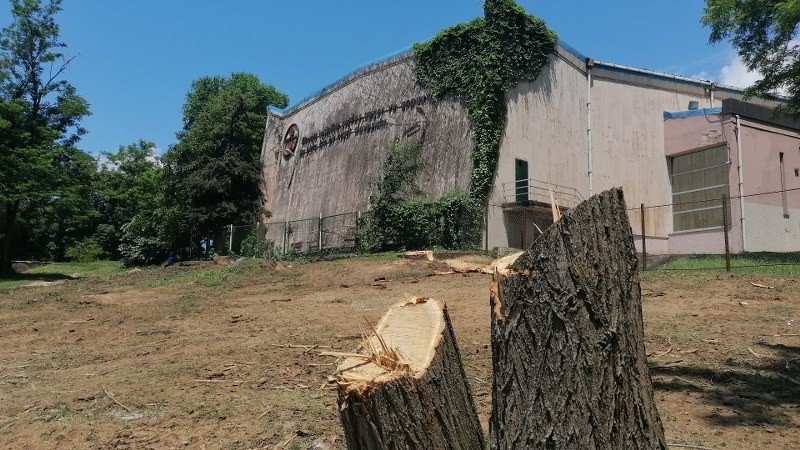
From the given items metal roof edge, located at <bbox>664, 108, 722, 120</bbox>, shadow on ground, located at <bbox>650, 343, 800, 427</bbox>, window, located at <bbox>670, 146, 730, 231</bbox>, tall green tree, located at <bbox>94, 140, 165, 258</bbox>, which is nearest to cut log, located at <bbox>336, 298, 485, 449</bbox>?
shadow on ground, located at <bbox>650, 343, 800, 427</bbox>

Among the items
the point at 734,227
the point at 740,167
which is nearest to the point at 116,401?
the point at 734,227

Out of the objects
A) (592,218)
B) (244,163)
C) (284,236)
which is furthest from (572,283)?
(244,163)

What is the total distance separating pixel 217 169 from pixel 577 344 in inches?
1089

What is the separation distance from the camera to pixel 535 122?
2153cm

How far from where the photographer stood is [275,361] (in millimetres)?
6906

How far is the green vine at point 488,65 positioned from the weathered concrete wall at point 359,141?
25.0 inches

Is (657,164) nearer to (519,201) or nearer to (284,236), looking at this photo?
(519,201)

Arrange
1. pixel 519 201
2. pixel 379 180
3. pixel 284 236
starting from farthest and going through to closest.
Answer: pixel 284 236 → pixel 379 180 → pixel 519 201

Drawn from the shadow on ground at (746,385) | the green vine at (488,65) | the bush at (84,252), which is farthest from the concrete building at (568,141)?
the bush at (84,252)

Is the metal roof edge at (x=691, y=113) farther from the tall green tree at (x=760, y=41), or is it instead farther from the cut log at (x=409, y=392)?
the cut log at (x=409, y=392)

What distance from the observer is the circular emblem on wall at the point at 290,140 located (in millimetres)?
30116

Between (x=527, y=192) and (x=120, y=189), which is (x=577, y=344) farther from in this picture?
(x=120, y=189)

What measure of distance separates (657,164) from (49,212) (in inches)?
952

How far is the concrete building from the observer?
20.9m
